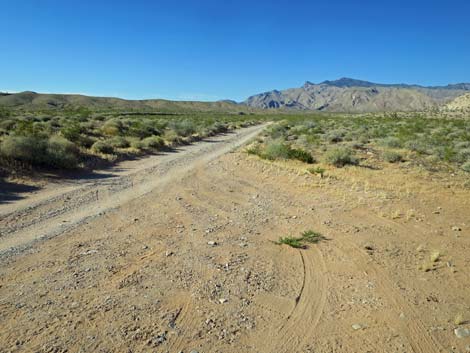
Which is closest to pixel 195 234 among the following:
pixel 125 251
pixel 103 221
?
pixel 125 251

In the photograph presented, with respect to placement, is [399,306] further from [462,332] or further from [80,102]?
[80,102]

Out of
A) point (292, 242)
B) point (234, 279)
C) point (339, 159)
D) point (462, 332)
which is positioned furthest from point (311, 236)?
point (339, 159)

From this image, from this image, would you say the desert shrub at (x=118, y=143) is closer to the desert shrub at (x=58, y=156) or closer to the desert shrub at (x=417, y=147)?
the desert shrub at (x=58, y=156)

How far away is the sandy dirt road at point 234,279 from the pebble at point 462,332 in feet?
0.15

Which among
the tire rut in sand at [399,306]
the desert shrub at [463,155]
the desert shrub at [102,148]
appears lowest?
the tire rut in sand at [399,306]

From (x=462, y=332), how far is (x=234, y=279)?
3.08 m

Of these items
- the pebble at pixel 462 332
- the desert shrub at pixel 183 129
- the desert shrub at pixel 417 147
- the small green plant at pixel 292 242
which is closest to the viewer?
the pebble at pixel 462 332

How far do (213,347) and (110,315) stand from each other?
4.67ft

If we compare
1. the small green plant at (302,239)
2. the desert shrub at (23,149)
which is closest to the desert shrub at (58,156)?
the desert shrub at (23,149)

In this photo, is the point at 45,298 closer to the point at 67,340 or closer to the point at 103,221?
the point at 67,340

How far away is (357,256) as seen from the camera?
609cm

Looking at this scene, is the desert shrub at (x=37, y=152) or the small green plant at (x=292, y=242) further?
the desert shrub at (x=37, y=152)

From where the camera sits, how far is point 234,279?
204 inches

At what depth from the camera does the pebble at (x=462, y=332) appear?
4008 mm
